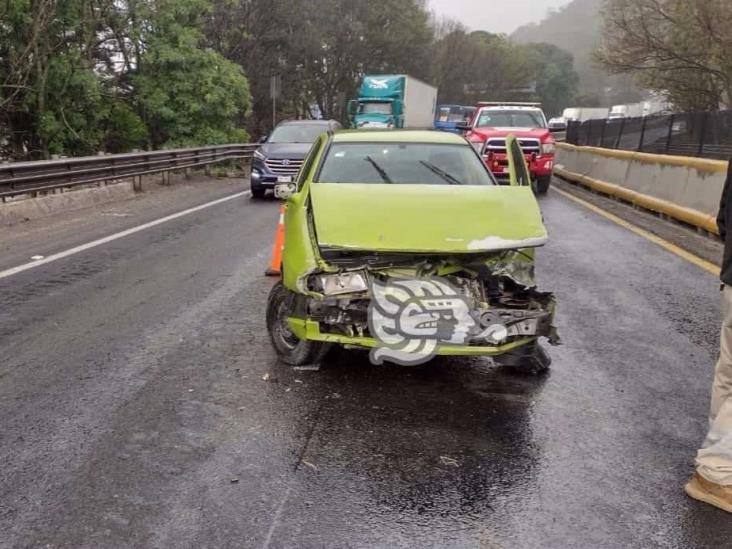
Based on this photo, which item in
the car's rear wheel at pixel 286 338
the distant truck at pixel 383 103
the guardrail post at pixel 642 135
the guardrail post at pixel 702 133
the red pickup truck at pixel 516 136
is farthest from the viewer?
the distant truck at pixel 383 103

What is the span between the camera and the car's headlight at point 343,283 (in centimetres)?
423

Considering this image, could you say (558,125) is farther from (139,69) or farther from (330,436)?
(330,436)

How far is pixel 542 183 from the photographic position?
17.0 metres

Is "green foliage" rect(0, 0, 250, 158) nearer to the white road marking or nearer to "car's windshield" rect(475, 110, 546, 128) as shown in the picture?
the white road marking

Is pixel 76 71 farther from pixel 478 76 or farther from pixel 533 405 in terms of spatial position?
pixel 478 76

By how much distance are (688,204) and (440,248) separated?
28.0ft

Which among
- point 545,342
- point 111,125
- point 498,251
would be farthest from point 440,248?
point 111,125

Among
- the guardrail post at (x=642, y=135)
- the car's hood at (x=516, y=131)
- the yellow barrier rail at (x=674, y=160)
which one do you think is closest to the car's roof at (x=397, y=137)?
the yellow barrier rail at (x=674, y=160)

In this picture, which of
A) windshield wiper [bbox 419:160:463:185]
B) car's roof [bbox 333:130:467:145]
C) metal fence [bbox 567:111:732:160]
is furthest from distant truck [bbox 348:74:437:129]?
windshield wiper [bbox 419:160:463:185]

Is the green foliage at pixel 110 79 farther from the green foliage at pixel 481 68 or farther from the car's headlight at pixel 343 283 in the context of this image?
the green foliage at pixel 481 68

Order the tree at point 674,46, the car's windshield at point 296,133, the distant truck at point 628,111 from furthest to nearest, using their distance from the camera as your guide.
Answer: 1. the distant truck at point 628,111
2. the tree at point 674,46
3. the car's windshield at point 296,133

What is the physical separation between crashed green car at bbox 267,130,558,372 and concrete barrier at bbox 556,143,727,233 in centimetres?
606

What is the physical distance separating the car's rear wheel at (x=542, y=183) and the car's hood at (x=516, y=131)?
100 cm

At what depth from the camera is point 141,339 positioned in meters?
5.32
